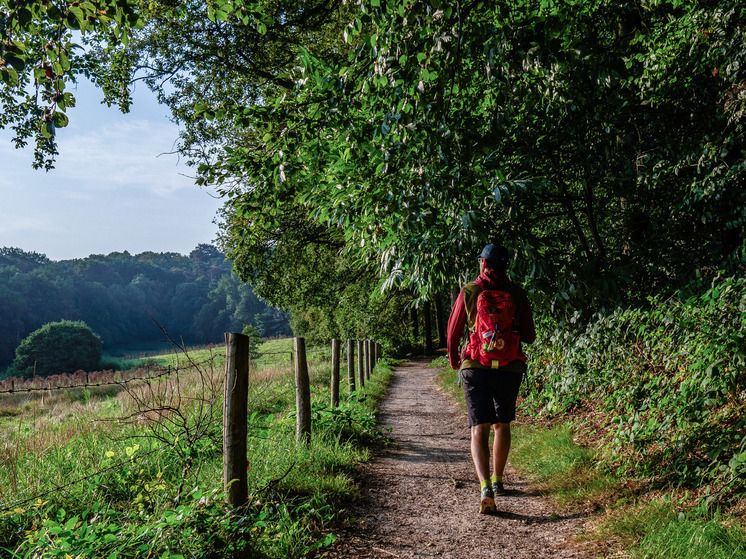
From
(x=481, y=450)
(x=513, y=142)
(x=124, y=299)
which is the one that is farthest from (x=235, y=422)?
(x=124, y=299)

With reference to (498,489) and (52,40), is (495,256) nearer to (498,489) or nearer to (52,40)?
(498,489)

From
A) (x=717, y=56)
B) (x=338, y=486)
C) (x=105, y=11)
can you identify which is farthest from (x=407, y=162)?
(x=717, y=56)

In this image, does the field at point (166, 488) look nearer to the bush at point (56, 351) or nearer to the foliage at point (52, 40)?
the foliage at point (52, 40)

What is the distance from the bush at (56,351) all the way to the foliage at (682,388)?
2409 inches

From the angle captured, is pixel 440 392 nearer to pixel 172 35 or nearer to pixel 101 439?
pixel 101 439

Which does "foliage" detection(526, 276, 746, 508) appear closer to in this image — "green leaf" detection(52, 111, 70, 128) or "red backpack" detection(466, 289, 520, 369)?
"red backpack" detection(466, 289, 520, 369)

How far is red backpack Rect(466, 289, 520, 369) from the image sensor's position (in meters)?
4.13

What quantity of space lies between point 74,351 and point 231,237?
163 ft

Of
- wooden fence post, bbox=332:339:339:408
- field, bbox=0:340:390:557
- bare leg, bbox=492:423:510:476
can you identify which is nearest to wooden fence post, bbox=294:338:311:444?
field, bbox=0:340:390:557

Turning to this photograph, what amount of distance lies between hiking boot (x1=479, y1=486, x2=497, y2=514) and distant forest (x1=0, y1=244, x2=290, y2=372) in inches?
2938

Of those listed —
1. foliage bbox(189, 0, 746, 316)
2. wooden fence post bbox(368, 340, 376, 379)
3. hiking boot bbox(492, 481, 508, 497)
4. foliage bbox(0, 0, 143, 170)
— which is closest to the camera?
foliage bbox(0, 0, 143, 170)

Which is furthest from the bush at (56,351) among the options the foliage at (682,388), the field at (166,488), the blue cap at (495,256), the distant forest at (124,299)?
the foliage at (682,388)

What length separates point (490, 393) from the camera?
13.8 ft

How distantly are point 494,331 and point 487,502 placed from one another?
144 cm
